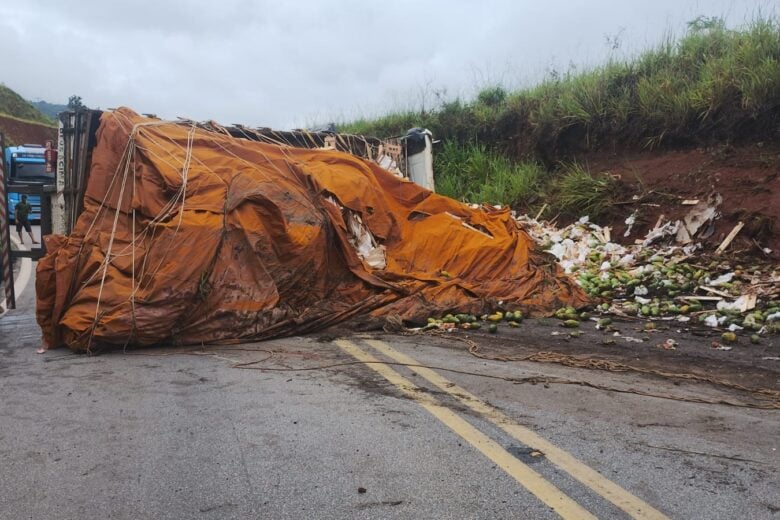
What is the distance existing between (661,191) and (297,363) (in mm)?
7037

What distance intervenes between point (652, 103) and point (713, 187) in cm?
281

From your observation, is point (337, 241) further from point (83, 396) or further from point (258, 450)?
point (258, 450)

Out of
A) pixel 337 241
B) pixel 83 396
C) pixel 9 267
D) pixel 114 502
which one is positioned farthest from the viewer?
pixel 9 267

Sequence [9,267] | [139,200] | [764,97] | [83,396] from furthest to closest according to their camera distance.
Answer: [764,97]
[9,267]
[139,200]
[83,396]

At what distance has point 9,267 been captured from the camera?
755cm

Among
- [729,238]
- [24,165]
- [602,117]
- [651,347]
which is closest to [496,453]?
[651,347]

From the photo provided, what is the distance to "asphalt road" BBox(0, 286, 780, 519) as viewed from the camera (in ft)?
8.64

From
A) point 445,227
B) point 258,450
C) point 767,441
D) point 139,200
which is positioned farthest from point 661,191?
point 258,450

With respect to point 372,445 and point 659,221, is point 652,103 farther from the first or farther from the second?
point 372,445

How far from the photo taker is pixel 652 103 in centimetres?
1088

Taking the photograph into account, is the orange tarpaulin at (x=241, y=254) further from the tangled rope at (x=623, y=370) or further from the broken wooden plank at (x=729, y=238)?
the broken wooden plank at (x=729, y=238)

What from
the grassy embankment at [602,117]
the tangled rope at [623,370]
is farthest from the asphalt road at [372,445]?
the grassy embankment at [602,117]

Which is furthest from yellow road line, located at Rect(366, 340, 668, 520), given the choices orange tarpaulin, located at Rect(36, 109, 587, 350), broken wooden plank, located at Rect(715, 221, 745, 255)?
broken wooden plank, located at Rect(715, 221, 745, 255)

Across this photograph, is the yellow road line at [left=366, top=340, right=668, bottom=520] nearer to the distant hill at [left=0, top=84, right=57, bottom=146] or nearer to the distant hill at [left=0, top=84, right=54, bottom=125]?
the distant hill at [left=0, top=84, right=57, bottom=146]
